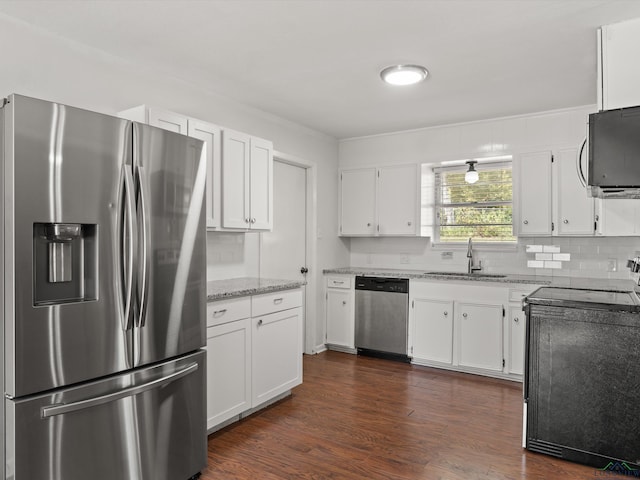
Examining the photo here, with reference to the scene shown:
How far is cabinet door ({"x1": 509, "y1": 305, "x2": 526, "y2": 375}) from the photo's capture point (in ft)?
12.6

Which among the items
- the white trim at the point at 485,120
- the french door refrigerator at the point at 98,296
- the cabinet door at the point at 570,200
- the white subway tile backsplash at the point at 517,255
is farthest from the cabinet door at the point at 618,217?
the french door refrigerator at the point at 98,296

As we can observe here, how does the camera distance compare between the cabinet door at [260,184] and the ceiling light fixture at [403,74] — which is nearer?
the ceiling light fixture at [403,74]

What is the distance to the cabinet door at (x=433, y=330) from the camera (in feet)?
13.8

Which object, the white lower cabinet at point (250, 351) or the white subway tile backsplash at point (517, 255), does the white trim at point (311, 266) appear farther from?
the white lower cabinet at point (250, 351)

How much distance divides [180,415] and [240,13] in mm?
2103

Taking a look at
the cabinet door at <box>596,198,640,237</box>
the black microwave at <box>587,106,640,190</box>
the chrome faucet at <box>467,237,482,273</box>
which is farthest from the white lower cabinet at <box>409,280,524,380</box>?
the black microwave at <box>587,106,640,190</box>

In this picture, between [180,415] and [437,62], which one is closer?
[180,415]

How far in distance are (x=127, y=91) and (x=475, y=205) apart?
3.51 m

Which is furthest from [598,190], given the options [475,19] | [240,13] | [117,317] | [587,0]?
[117,317]

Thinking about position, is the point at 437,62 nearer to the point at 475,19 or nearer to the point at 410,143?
the point at 475,19

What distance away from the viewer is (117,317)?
6.23ft

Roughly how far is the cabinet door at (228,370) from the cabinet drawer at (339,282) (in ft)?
6.47

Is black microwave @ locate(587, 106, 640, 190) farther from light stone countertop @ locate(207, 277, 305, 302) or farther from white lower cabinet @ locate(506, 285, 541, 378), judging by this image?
light stone countertop @ locate(207, 277, 305, 302)

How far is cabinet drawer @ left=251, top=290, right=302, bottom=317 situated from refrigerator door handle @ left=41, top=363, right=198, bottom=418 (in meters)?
0.84
